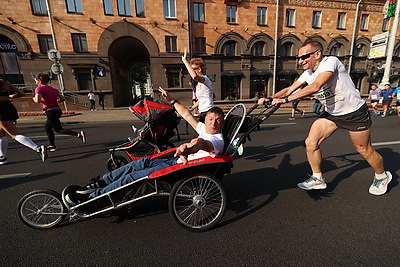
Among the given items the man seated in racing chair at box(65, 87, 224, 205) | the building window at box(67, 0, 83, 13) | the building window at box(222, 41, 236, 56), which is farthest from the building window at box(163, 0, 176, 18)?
the man seated in racing chair at box(65, 87, 224, 205)

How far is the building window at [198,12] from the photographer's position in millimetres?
18469

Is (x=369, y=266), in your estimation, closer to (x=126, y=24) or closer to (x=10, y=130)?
(x=10, y=130)

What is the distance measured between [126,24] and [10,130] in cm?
1690

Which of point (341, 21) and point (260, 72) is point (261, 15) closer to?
point (260, 72)

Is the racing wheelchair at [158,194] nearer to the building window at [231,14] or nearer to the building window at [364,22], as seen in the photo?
the building window at [231,14]

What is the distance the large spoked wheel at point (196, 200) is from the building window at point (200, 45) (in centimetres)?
1929

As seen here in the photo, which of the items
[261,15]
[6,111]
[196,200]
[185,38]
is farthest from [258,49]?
[196,200]

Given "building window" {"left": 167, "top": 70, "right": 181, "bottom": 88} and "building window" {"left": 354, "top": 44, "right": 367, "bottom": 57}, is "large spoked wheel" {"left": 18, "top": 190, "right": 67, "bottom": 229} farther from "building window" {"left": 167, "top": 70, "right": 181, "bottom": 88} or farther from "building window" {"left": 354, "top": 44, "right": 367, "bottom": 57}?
"building window" {"left": 354, "top": 44, "right": 367, "bottom": 57}

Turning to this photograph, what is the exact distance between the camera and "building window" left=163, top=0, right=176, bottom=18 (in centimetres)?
1786

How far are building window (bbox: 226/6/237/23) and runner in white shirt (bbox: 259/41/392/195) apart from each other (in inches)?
782

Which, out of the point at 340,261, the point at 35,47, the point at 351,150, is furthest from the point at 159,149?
the point at 35,47

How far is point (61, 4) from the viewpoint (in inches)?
648

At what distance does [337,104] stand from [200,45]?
62.2ft

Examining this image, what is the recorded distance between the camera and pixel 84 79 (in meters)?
18.0
